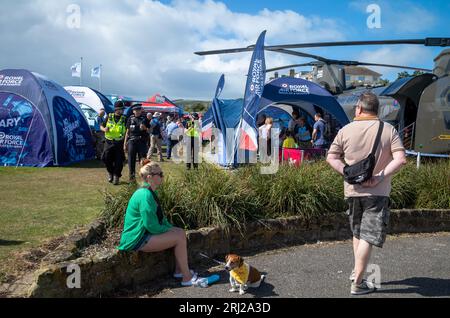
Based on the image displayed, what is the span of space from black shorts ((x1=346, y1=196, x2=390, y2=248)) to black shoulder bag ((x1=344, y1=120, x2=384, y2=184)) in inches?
9.0

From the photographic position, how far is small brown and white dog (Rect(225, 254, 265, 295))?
4.14 meters

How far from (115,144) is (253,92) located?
13.3 ft

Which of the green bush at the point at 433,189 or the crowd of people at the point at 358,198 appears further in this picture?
the green bush at the point at 433,189

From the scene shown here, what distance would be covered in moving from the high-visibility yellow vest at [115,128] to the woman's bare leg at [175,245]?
6094 millimetres

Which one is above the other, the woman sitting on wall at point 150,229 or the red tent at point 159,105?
the red tent at point 159,105

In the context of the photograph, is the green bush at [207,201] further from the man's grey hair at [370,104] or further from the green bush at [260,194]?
the man's grey hair at [370,104]

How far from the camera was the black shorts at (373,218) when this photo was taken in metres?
4.04

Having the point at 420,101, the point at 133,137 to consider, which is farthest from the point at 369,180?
the point at 420,101

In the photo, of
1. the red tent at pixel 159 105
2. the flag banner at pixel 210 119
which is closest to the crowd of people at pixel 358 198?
the flag banner at pixel 210 119

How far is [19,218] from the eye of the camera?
21.2ft

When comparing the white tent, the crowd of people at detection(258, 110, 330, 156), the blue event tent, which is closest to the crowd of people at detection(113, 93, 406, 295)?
the crowd of people at detection(258, 110, 330, 156)

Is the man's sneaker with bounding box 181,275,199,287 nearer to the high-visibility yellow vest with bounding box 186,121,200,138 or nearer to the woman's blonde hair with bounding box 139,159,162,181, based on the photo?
the woman's blonde hair with bounding box 139,159,162,181

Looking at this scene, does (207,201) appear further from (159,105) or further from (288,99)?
(159,105)

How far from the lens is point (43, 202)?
25.3 feet
